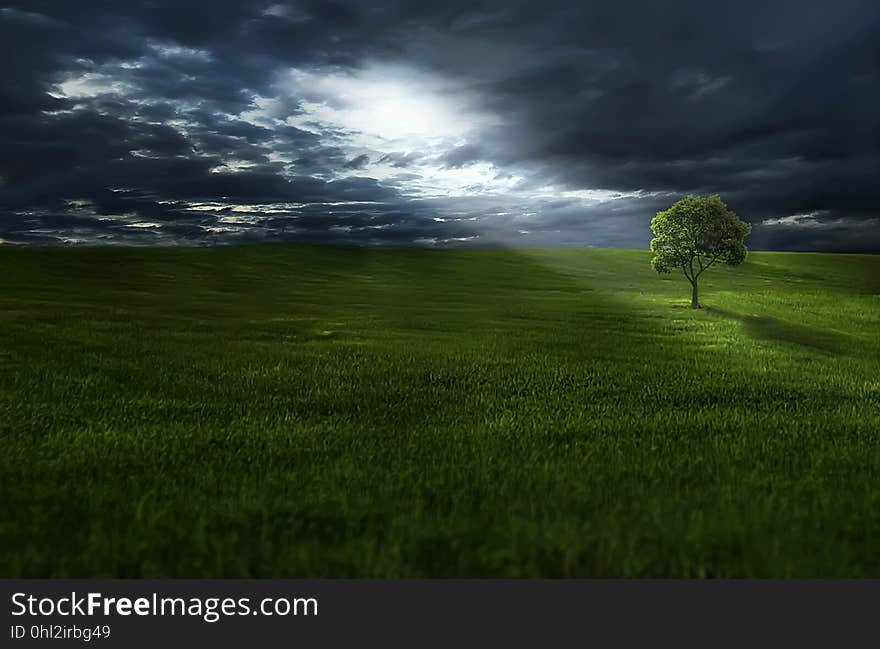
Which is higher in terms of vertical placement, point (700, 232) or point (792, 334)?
point (700, 232)

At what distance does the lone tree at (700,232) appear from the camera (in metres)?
43.3

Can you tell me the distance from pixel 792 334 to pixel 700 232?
483 inches

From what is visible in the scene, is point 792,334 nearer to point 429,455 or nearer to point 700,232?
point 700,232

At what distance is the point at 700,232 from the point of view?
43625mm

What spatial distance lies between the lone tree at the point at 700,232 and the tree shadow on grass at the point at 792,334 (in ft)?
16.6

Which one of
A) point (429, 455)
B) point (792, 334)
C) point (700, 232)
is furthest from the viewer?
point (700, 232)

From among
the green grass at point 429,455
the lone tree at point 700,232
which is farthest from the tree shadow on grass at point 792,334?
the lone tree at point 700,232

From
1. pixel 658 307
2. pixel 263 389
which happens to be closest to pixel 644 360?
pixel 263 389

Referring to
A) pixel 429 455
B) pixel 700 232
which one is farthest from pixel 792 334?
pixel 429 455

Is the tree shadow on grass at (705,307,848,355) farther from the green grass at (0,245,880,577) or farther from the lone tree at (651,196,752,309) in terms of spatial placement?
the lone tree at (651,196,752,309)

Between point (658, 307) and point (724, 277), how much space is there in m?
50.8

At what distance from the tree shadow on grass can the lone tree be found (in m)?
5.06

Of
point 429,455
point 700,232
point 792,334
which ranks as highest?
point 700,232

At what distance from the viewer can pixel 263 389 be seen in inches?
625
